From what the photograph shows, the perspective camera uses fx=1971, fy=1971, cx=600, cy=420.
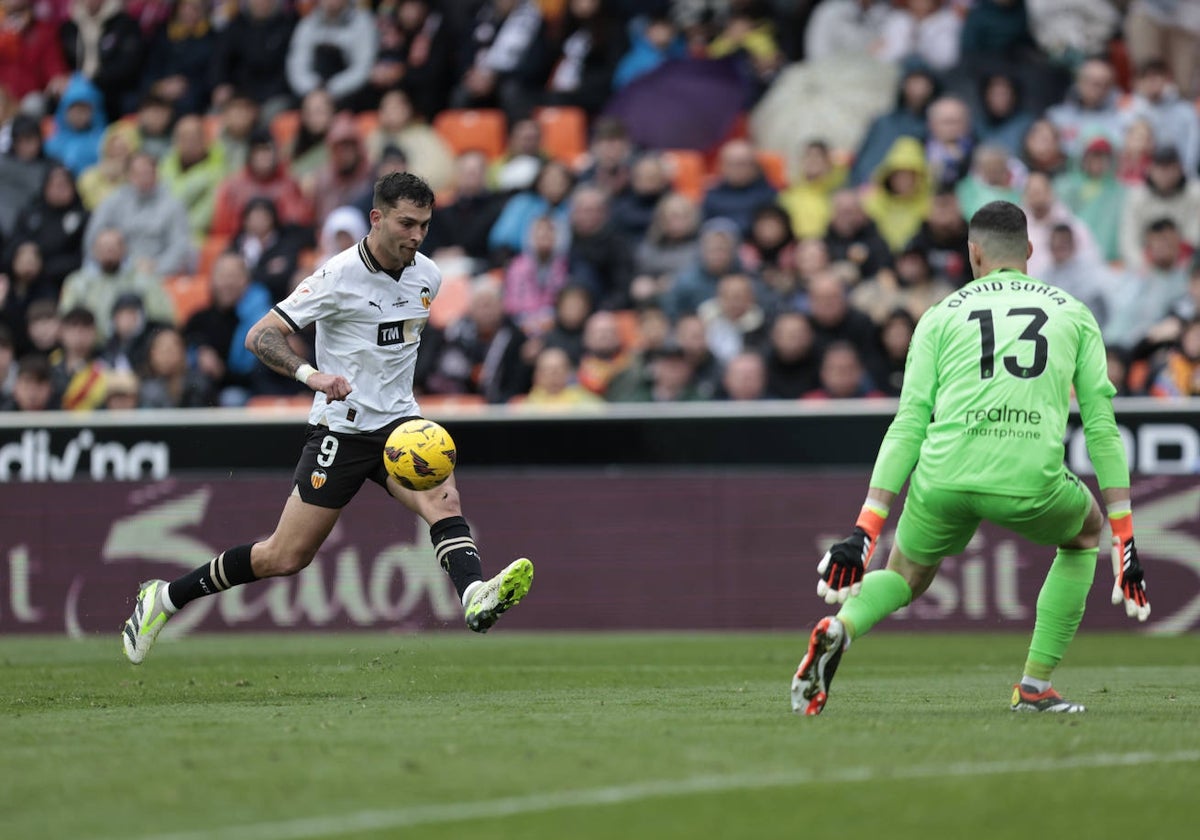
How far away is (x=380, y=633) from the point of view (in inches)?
617

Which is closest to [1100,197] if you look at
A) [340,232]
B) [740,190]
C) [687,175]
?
[740,190]

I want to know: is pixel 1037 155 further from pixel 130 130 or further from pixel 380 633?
pixel 130 130

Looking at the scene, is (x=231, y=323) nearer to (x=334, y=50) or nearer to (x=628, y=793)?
(x=334, y=50)

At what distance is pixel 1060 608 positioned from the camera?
830cm

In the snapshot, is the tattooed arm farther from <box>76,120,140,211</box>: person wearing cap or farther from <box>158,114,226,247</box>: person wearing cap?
<box>76,120,140,211</box>: person wearing cap

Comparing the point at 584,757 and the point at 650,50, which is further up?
the point at 650,50

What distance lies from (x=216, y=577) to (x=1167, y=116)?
1109 cm

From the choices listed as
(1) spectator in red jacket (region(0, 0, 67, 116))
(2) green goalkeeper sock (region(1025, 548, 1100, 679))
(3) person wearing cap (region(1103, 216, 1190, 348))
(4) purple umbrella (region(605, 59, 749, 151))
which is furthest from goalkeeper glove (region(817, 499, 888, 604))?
(1) spectator in red jacket (region(0, 0, 67, 116))

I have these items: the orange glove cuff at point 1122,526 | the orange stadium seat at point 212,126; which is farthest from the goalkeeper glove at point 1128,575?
the orange stadium seat at point 212,126

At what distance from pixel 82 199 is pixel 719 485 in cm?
938

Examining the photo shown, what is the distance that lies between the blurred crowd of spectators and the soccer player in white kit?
620cm

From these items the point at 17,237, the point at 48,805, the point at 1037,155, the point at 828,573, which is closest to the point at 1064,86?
the point at 1037,155

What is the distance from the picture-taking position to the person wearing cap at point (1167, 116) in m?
18.0

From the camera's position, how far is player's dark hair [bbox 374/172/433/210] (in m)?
10.0
